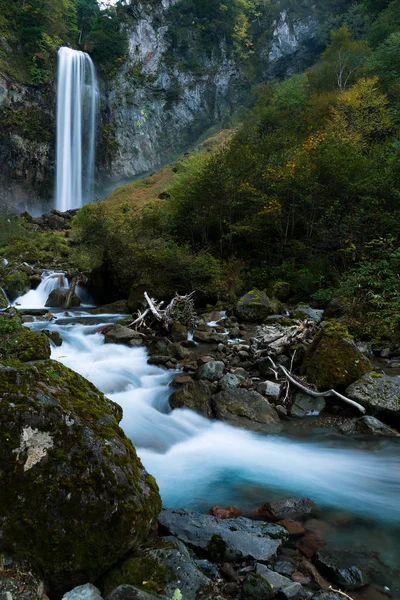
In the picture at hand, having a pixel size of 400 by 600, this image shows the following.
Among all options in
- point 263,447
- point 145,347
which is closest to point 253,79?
point 145,347

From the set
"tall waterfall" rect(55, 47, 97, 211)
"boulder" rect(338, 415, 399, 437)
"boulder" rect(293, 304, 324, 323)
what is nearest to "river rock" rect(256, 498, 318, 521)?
"boulder" rect(338, 415, 399, 437)

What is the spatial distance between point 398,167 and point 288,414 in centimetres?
1146

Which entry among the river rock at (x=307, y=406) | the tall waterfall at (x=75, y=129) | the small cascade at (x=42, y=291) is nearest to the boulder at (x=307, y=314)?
the river rock at (x=307, y=406)

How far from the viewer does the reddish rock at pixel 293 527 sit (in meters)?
3.38

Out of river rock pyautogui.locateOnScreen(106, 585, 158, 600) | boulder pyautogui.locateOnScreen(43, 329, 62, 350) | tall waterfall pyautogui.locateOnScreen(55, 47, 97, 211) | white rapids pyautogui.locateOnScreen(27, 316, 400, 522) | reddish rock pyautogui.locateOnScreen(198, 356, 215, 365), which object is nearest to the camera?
river rock pyautogui.locateOnScreen(106, 585, 158, 600)

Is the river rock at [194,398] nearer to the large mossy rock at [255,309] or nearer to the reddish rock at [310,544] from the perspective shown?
the reddish rock at [310,544]

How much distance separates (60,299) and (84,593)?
14953mm

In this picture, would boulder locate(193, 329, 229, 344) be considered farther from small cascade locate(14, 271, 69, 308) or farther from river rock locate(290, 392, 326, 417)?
small cascade locate(14, 271, 69, 308)

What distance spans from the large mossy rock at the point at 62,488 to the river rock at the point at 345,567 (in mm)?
1477

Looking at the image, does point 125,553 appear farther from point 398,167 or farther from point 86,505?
point 398,167

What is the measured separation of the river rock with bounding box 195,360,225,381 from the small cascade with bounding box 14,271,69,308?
11490 millimetres

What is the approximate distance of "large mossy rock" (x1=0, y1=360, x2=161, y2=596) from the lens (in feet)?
7.18

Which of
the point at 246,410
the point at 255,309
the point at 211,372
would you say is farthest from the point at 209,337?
the point at 246,410

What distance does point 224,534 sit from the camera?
308 cm
